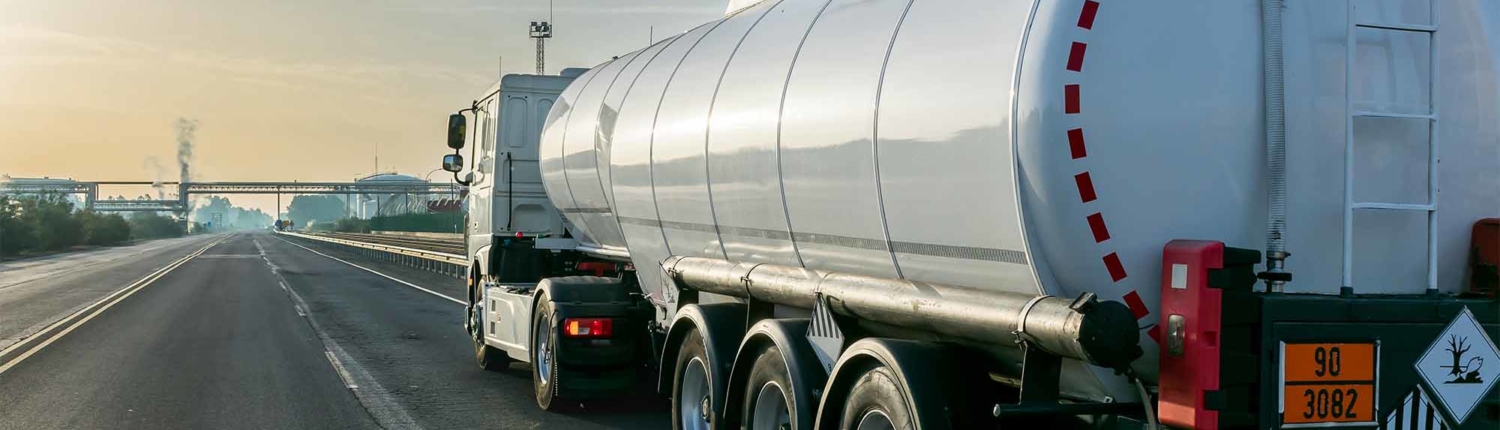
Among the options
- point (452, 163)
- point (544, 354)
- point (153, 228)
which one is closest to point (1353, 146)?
point (544, 354)

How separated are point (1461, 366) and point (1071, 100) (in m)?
1.55

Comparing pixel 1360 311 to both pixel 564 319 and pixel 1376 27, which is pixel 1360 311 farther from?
pixel 564 319

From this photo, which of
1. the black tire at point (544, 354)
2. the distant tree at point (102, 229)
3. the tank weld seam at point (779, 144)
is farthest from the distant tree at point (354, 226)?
the tank weld seam at point (779, 144)

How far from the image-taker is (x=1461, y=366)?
419 centimetres

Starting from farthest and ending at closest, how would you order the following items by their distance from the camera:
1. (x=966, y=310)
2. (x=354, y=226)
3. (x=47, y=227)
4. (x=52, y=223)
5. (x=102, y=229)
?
1. (x=354, y=226)
2. (x=102, y=229)
3. (x=52, y=223)
4. (x=47, y=227)
5. (x=966, y=310)

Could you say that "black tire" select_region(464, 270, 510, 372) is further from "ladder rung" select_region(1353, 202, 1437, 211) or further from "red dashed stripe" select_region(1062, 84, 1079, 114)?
"ladder rung" select_region(1353, 202, 1437, 211)

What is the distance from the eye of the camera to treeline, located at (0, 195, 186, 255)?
69.8 metres

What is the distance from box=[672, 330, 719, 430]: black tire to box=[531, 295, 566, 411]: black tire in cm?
240

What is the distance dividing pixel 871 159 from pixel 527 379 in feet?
26.5

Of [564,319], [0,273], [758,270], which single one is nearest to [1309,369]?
[758,270]

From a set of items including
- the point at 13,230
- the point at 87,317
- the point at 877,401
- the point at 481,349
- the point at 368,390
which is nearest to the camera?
the point at 877,401

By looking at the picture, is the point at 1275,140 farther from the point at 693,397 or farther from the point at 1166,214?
the point at 693,397

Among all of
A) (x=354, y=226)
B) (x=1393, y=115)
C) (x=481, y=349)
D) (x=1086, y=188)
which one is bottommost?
(x=354, y=226)

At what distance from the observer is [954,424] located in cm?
446
